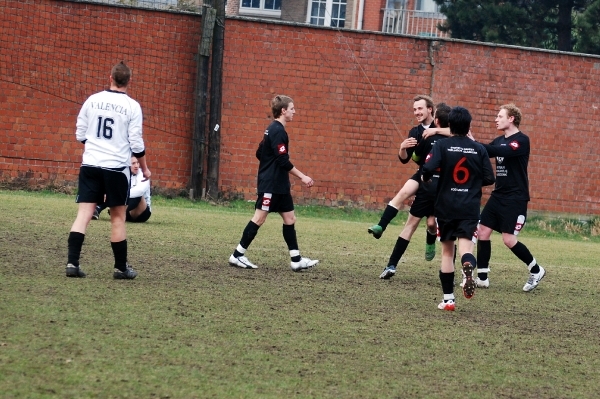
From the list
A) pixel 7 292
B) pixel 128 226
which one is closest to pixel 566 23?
pixel 128 226

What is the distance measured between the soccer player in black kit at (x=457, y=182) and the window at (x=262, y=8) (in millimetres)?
32343

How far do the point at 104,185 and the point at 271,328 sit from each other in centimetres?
249

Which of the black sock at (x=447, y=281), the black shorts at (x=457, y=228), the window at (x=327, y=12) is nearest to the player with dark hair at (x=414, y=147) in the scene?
the black shorts at (x=457, y=228)

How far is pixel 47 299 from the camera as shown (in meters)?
7.42

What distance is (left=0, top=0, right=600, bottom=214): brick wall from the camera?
1969 cm

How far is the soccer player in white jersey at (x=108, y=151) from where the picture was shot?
8680 millimetres

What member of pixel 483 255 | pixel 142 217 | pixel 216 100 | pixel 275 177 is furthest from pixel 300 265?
pixel 216 100

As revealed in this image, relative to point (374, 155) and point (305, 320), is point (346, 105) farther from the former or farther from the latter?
point (305, 320)

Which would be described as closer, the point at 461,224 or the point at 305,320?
the point at 305,320

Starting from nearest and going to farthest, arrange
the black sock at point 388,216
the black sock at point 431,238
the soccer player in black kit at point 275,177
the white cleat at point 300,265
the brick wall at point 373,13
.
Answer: the soccer player in black kit at point 275,177
the white cleat at point 300,265
the black sock at point 388,216
the black sock at point 431,238
the brick wall at point 373,13

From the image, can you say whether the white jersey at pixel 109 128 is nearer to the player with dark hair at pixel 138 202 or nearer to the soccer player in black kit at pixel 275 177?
the soccer player in black kit at pixel 275 177

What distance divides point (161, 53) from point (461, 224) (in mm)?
12812

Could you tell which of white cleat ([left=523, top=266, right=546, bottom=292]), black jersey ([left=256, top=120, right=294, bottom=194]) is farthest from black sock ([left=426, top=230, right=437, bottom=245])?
black jersey ([left=256, top=120, right=294, bottom=194])

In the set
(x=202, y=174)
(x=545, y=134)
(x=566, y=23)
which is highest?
(x=566, y=23)
